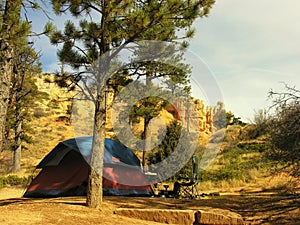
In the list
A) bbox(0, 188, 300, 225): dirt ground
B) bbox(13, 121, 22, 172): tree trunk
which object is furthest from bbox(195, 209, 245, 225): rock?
bbox(13, 121, 22, 172): tree trunk

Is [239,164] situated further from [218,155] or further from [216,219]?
[216,219]

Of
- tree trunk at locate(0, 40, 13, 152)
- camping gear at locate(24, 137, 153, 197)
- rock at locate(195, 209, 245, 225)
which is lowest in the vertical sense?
rock at locate(195, 209, 245, 225)

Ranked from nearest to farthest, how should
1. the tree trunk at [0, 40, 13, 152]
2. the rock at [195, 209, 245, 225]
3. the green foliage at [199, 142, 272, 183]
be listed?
1. the tree trunk at [0, 40, 13, 152]
2. the rock at [195, 209, 245, 225]
3. the green foliage at [199, 142, 272, 183]

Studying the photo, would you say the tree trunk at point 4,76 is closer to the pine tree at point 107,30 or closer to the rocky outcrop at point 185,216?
the pine tree at point 107,30

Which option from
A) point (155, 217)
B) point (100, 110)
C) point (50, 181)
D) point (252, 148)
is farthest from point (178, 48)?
point (252, 148)

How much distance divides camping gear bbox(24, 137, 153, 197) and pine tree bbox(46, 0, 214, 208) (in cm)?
314

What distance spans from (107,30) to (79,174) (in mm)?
4786

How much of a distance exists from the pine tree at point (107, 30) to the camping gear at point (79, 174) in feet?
10.3

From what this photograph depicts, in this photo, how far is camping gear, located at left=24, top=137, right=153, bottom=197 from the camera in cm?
973

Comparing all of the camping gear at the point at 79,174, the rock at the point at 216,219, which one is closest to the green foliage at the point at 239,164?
the rock at the point at 216,219

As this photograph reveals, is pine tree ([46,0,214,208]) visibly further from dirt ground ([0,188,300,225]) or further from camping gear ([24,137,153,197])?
camping gear ([24,137,153,197])

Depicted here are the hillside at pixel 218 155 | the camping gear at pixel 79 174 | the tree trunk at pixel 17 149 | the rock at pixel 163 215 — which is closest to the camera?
the rock at pixel 163 215

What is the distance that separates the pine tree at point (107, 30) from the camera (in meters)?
6.20

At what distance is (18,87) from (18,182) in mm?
6344
